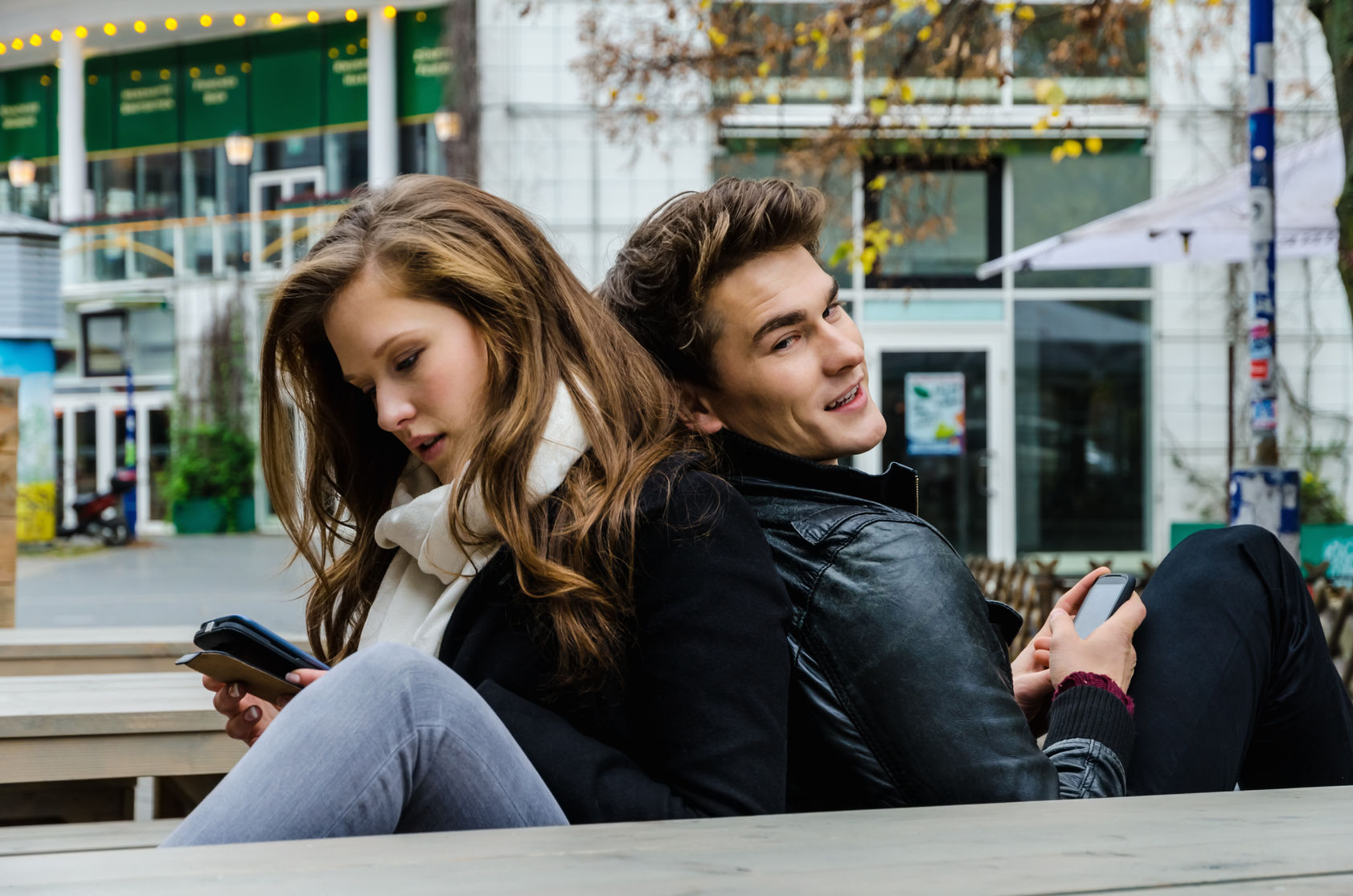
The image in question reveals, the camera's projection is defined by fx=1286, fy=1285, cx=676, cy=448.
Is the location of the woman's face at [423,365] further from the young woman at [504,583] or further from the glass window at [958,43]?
the glass window at [958,43]

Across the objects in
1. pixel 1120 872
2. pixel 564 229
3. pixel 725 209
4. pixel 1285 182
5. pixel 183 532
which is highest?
pixel 564 229

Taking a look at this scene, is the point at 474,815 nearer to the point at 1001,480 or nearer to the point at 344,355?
the point at 344,355

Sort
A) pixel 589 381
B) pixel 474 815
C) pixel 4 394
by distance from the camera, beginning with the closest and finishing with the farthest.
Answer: pixel 474 815
pixel 589 381
pixel 4 394

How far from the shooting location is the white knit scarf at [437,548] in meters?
1.64

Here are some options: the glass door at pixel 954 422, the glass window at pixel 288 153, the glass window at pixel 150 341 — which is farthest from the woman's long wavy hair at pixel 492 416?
the glass window at pixel 150 341

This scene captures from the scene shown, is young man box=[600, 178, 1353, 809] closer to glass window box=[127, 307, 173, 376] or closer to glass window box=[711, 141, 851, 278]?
glass window box=[711, 141, 851, 278]

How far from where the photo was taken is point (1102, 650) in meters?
1.80

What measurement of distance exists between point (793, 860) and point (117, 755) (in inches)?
59.9

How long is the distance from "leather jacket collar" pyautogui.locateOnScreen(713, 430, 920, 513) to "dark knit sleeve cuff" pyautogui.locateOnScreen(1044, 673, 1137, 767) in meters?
0.33

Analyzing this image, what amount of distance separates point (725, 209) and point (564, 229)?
1126 cm

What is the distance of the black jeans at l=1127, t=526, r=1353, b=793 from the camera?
5.87 ft

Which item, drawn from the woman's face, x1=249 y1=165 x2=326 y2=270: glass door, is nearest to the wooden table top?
the woman's face

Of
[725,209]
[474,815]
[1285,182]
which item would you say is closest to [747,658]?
[474,815]

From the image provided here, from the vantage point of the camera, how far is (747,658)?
1.46 metres
